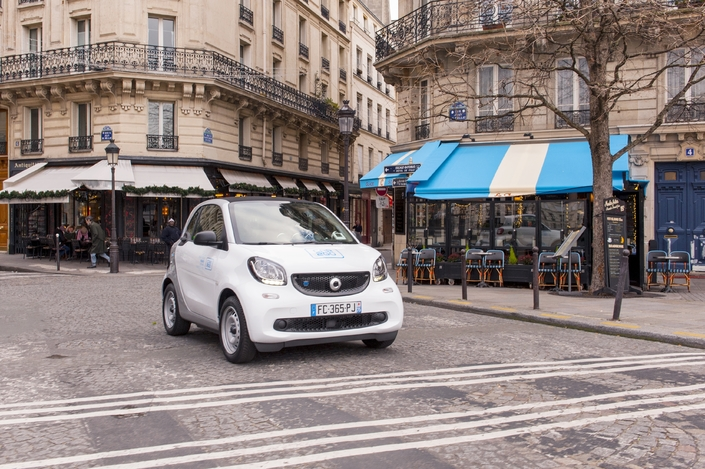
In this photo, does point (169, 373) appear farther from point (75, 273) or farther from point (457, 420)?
point (75, 273)

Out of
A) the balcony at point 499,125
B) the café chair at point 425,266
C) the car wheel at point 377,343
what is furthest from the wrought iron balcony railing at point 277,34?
the car wheel at point 377,343

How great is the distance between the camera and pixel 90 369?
21.3 ft

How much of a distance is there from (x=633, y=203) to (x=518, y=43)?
478 centimetres

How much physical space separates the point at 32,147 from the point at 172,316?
22.4 metres

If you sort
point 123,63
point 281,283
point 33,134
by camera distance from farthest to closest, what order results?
point 33,134
point 123,63
point 281,283

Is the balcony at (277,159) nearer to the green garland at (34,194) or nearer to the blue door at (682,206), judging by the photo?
the green garland at (34,194)

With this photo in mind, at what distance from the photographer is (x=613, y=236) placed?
12.8 meters

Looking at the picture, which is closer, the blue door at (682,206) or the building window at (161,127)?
the blue door at (682,206)

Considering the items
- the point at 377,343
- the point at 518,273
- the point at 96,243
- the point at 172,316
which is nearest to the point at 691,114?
the point at 518,273

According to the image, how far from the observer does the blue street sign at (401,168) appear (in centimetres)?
1716

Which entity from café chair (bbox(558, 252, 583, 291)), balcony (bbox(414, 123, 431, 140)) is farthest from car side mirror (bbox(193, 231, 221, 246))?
balcony (bbox(414, 123, 431, 140))

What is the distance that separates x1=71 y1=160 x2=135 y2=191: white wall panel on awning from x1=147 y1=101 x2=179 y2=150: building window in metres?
1.42

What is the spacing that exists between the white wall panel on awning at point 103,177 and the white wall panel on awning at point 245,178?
13.5 feet

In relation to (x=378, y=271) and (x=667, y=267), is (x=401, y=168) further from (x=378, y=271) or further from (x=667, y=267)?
(x=378, y=271)
